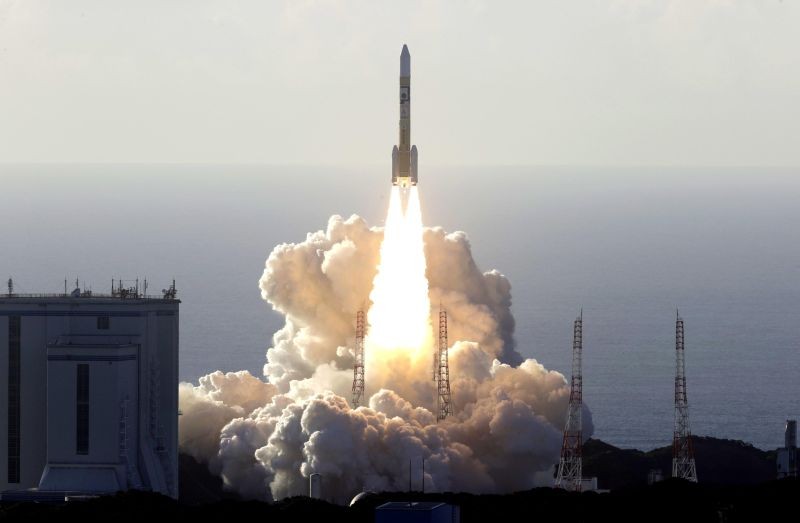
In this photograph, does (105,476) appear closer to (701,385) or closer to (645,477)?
(645,477)

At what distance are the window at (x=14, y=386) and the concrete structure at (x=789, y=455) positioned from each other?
30.9 m

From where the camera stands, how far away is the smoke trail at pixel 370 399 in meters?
113

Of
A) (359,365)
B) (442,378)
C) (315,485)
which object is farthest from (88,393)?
(442,378)

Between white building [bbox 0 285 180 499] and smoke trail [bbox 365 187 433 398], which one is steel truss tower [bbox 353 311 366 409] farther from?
white building [bbox 0 285 180 499]

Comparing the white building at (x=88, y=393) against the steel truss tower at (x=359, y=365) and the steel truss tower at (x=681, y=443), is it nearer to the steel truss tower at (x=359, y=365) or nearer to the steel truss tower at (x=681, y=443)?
the steel truss tower at (x=359, y=365)

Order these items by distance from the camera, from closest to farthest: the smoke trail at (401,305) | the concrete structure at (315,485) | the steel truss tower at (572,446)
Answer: the concrete structure at (315,485), the steel truss tower at (572,446), the smoke trail at (401,305)

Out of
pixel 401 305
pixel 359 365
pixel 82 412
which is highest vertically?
pixel 401 305

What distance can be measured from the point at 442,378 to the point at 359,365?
392 centimetres

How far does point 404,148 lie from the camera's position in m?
116

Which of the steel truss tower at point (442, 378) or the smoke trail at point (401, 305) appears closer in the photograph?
the steel truss tower at point (442, 378)

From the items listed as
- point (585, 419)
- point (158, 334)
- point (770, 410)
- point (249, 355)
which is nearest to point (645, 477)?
point (585, 419)

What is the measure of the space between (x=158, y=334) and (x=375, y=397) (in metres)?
10.8

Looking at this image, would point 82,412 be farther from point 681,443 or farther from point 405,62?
point 681,443

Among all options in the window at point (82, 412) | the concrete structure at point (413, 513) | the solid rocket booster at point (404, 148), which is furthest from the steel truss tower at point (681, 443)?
the concrete structure at point (413, 513)
